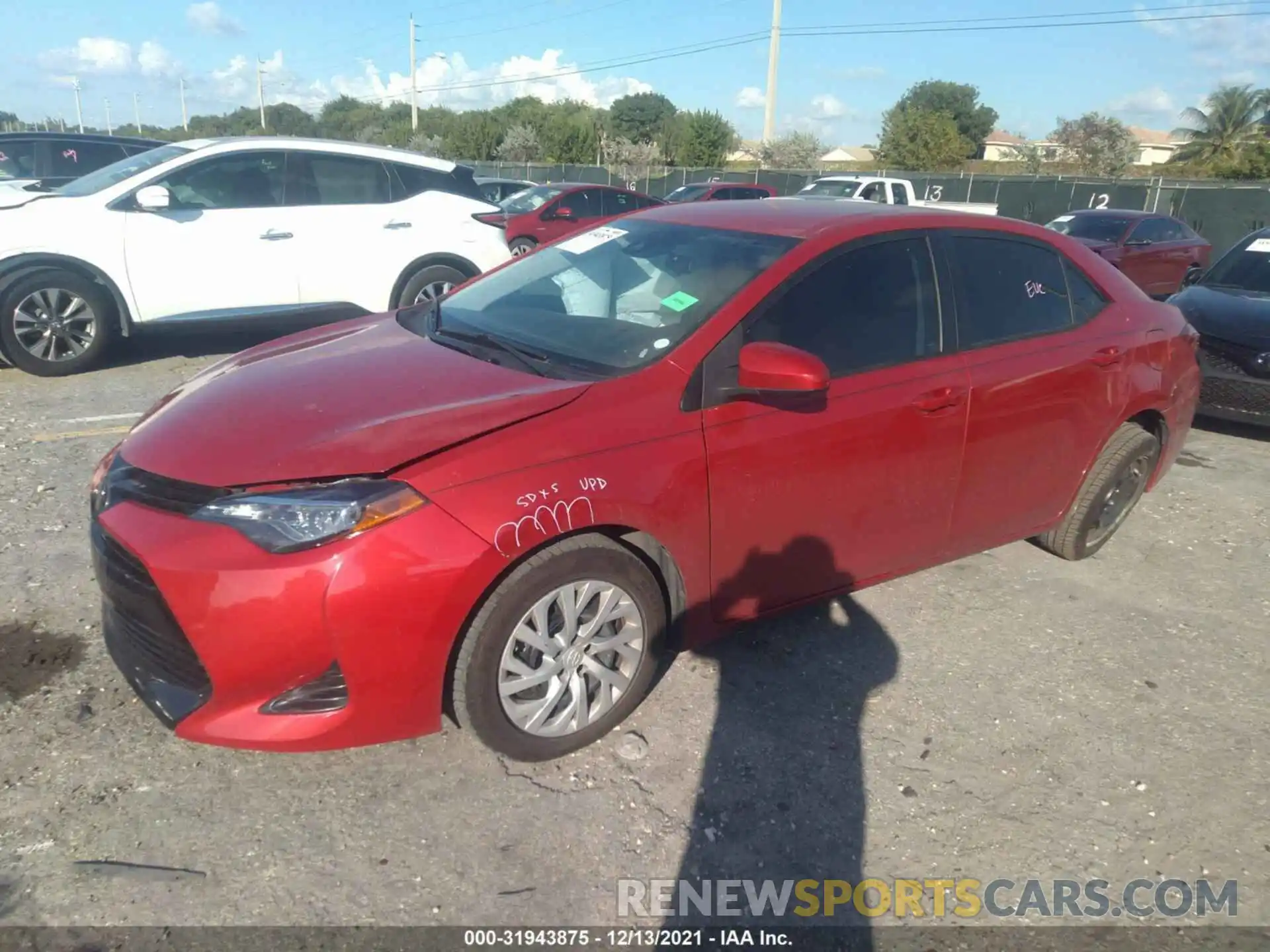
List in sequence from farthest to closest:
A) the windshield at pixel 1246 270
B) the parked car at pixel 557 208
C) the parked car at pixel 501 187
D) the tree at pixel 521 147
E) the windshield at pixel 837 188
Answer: the tree at pixel 521 147 < the parked car at pixel 501 187 < the windshield at pixel 837 188 < the parked car at pixel 557 208 < the windshield at pixel 1246 270

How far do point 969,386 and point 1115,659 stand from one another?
1.27 meters

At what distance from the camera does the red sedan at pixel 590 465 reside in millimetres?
2459

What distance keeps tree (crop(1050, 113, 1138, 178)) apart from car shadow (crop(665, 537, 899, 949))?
2120 inches

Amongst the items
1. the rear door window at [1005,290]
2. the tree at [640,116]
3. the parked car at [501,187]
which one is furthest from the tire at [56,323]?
the tree at [640,116]

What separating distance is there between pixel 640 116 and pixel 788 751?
80.8m

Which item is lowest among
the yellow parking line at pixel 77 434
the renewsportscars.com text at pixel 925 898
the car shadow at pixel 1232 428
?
the renewsportscars.com text at pixel 925 898

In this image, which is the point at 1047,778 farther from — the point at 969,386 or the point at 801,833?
the point at 969,386

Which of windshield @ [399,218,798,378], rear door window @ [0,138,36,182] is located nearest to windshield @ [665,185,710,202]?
rear door window @ [0,138,36,182]

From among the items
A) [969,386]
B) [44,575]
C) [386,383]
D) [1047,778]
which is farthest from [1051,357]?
[44,575]

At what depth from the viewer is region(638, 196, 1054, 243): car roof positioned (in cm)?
351

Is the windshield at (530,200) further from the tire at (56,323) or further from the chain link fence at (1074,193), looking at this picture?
the tire at (56,323)

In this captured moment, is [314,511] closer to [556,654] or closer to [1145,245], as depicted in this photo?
[556,654]

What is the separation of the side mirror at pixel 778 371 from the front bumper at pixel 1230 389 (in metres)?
5.24

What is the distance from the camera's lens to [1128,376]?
423cm
